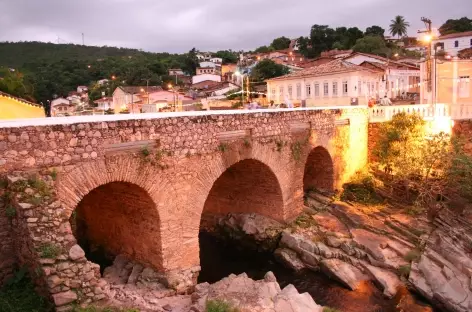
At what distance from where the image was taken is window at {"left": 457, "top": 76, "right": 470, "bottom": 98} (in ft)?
77.0

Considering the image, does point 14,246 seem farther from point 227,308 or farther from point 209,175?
point 209,175

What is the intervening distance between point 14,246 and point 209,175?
5156 mm

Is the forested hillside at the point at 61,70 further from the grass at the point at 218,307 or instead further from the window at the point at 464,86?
the window at the point at 464,86

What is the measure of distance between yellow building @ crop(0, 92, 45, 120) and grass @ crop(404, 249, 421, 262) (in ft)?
53.5

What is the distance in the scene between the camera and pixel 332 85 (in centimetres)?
2550

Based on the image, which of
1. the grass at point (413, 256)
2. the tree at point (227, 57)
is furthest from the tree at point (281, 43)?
the grass at point (413, 256)

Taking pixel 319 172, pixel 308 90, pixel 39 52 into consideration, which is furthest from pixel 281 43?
pixel 319 172

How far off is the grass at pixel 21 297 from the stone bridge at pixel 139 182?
288mm

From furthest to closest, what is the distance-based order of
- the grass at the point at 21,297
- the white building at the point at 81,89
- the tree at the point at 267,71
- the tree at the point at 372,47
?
1. the white building at the point at 81,89
2. the tree at the point at 372,47
3. the tree at the point at 267,71
4. the grass at the point at 21,297

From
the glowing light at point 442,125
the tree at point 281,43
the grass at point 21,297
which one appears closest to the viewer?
the grass at point 21,297

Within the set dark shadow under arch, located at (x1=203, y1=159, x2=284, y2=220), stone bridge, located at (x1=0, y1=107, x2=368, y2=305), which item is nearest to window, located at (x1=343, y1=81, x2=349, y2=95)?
stone bridge, located at (x1=0, y1=107, x2=368, y2=305)

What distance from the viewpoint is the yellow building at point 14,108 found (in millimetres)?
16766

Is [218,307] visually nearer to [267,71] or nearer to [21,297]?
[21,297]

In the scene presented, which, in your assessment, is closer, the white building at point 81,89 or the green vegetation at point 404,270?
the green vegetation at point 404,270
